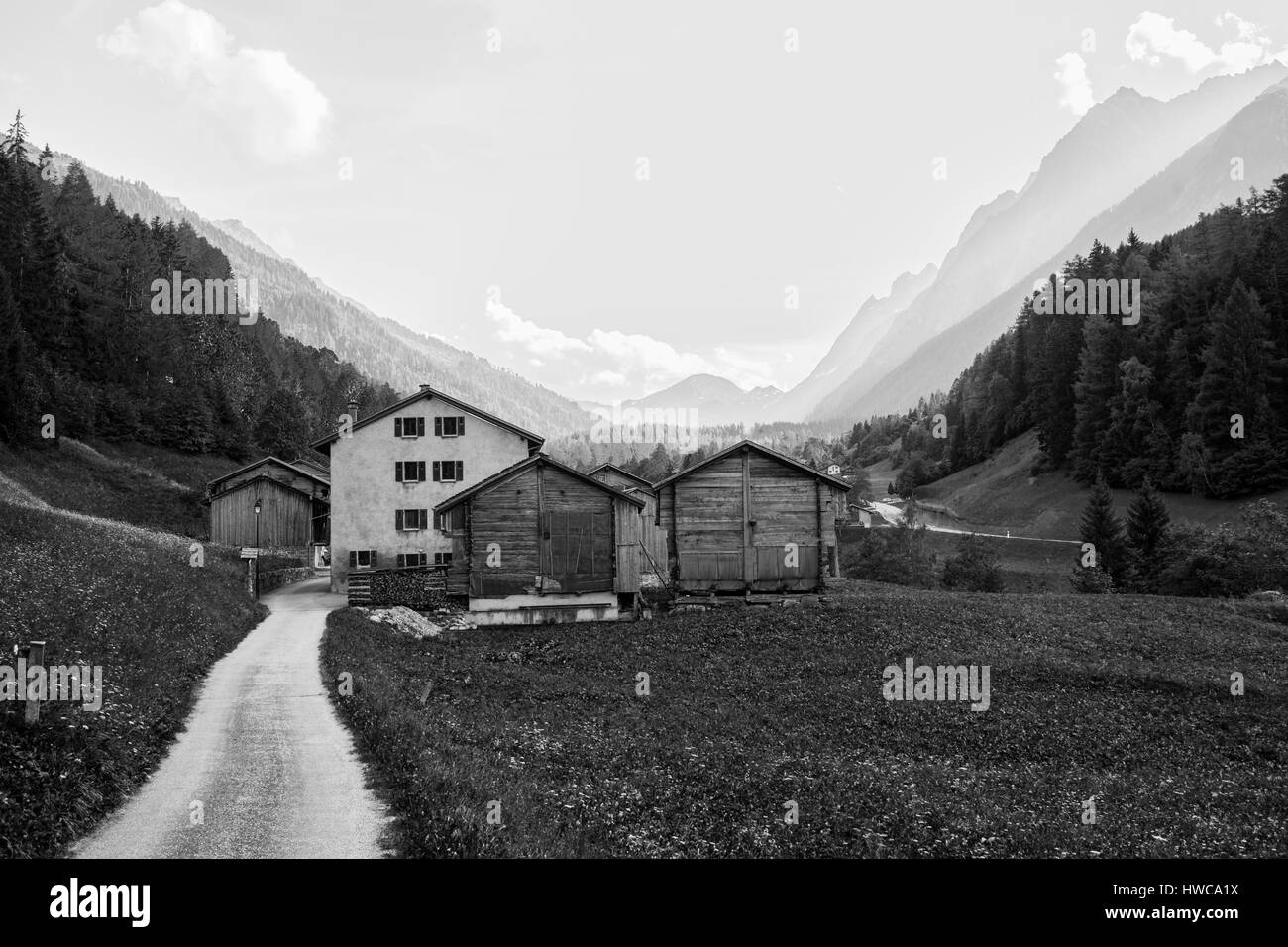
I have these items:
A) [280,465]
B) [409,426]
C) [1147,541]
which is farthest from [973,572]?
[280,465]

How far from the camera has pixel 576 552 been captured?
39156 millimetres

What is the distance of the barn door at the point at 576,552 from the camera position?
1534 inches

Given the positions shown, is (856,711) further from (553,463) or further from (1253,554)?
(1253,554)

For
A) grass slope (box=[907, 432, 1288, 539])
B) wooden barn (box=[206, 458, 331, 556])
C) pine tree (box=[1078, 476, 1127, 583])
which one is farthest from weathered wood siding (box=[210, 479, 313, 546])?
grass slope (box=[907, 432, 1288, 539])

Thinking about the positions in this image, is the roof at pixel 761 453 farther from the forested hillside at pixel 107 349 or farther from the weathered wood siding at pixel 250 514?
the forested hillside at pixel 107 349

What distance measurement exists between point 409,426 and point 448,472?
3796mm

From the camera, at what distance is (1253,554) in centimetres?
5444

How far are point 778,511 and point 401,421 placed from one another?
82.4 ft

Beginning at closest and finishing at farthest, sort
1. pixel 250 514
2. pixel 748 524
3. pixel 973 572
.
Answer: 1. pixel 748 524
2. pixel 250 514
3. pixel 973 572

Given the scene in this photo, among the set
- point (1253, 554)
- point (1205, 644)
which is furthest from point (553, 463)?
point (1253, 554)

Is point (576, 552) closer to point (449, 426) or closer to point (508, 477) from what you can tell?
point (508, 477)

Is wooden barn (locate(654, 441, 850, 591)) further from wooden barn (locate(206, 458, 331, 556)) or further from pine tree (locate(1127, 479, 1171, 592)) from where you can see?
pine tree (locate(1127, 479, 1171, 592))

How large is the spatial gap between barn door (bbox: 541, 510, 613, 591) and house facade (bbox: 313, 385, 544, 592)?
44.1 feet

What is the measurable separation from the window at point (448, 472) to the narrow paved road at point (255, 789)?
30509 mm
